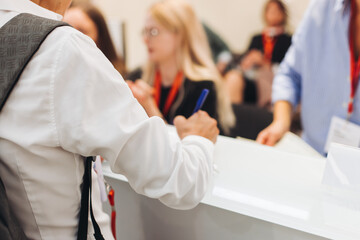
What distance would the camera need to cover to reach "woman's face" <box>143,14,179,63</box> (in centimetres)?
169

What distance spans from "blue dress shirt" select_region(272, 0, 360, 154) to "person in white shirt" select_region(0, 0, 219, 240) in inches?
33.8

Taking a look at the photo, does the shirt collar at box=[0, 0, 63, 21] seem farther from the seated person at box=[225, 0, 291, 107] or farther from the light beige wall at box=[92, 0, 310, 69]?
the light beige wall at box=[92, 0, 310, 69]

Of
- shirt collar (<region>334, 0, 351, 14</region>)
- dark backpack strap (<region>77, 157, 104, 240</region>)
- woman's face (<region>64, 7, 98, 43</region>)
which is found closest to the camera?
dark backpack strap (<region>77, 157, 104, 240</region>)

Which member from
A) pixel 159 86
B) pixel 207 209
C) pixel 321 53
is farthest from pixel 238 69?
pixel 207 209

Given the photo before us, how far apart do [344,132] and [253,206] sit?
2.26 ft

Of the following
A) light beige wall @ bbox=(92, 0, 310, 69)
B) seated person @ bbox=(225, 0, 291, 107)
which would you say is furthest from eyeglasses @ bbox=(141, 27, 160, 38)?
light beige wall @ bbox=(92, 0, 310, 69)

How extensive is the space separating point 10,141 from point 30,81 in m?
0.10

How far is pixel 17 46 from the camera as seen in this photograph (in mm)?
465

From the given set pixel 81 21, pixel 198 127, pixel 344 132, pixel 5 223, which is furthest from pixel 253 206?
pixel 81 21

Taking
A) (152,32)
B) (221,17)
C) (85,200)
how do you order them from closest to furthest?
(85,200) < (152,32) < (221,17)

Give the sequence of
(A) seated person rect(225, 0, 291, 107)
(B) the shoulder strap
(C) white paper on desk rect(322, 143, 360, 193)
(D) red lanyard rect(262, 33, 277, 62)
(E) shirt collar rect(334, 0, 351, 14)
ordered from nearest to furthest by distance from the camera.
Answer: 1. (B) the shoulder strap
2. (C) white paper on desk rect(322, 143, 360, 193)
3. (E) shirt collar rect(334, 0, 351, 14)
4. (A) seated person rect(225, 0, 291, 107)
5. (D) red lanyard rect(262, 33, 277, 62)

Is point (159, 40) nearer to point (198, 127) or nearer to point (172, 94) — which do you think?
point (172, 94)

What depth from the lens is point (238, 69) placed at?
379cm

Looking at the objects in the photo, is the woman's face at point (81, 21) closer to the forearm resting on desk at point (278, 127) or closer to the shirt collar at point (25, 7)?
the forearm resting on desk at point (278, 127)
